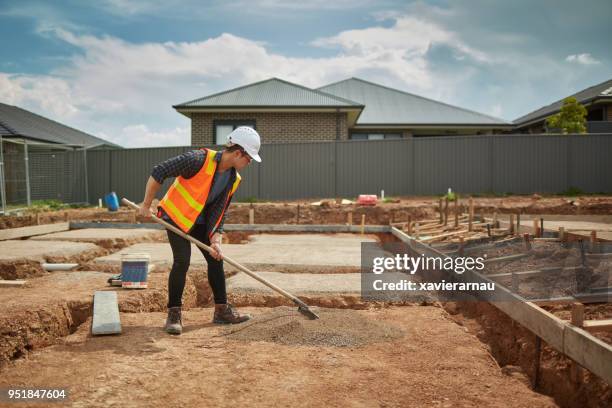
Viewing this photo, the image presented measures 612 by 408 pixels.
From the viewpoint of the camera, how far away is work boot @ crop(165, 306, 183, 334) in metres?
3.94

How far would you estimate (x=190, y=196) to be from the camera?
4.03 meters

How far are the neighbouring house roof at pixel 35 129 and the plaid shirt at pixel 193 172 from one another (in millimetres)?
16281

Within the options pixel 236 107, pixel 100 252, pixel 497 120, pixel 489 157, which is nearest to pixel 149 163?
pixel 236 107

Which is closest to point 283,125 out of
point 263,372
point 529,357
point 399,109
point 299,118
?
point 299,118

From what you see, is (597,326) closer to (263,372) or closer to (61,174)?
(263,372)

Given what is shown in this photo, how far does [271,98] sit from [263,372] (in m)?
16.7

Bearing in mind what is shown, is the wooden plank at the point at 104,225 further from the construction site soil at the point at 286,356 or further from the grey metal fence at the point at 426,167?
the construction site soil at the point at 286,356

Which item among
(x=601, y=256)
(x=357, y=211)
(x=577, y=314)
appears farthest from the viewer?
(x=357, y=211)

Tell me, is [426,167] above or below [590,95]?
below

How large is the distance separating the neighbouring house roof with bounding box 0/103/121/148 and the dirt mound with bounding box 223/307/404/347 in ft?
54.5

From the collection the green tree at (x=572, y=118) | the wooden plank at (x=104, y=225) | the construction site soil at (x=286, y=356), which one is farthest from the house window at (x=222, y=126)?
the construction site soil at (x=286, y=356)

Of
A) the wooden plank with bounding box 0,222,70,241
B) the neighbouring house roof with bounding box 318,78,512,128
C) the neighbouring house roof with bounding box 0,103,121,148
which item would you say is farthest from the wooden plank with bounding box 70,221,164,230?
the neighbouring house roof with bounding box 318,78,512,128

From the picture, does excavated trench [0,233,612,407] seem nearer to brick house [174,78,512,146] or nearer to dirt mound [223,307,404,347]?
dirt mound [223,307,404,347]

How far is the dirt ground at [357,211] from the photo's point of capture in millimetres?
12656
